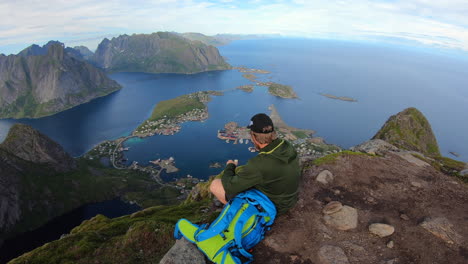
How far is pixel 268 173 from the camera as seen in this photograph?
7508mm

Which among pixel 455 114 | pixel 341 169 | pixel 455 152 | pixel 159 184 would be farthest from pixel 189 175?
pixel 455 114

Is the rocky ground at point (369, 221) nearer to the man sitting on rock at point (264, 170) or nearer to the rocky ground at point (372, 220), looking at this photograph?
the rocky ground at point (372, 220)

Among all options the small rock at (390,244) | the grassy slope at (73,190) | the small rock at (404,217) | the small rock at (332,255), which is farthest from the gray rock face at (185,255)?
the grassy slope at (73,190)

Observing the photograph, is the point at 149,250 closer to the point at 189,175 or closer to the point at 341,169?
the point at 341,169

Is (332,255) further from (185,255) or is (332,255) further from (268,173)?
(185,255)

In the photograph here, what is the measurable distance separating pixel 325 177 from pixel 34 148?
491 ft

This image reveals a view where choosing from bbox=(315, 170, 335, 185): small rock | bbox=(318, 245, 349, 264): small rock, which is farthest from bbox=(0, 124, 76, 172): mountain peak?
bbox=(318, 245, 349, 264): small rock

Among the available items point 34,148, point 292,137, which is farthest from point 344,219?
point 34,148

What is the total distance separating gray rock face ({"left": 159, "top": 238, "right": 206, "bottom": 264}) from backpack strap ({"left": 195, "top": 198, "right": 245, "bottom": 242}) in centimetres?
75

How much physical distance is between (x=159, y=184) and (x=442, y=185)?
120 meters

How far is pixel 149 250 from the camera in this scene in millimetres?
11797

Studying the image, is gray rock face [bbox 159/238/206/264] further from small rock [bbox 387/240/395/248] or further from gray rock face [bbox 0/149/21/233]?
gray rock face [bbox 0/149/21/233]

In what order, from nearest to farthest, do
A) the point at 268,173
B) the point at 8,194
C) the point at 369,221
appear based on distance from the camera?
the point at 268,173
the point at 369,221
the point at 8,194

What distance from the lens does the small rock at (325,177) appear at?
14.3 metres
